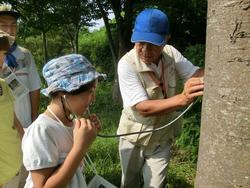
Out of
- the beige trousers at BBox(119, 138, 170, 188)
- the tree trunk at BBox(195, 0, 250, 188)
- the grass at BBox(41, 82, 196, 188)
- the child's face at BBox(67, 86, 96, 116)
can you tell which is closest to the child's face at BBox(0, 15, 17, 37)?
the beige trousers at BBox(119, 138, 170, 188)

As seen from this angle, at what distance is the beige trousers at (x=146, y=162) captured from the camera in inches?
128

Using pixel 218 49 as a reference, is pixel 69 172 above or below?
below

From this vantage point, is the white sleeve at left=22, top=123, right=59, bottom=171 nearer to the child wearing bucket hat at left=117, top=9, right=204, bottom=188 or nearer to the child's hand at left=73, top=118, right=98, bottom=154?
the child's hand at left=73, top=118, right=98, bottom=154

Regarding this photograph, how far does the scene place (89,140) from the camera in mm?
2072

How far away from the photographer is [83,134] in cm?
206

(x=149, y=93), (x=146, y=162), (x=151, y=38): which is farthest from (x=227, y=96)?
(x=146, y=162)

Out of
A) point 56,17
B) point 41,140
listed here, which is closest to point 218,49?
point 41,140

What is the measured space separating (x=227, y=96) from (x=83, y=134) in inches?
29.8

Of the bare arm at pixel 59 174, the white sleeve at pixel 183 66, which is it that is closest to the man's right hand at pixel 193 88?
the bare arm at pixel 59 174

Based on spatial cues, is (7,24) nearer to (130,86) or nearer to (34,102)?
(34,102)

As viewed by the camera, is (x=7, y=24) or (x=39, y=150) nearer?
(x=39, y=150)

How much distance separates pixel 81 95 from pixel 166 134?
4.24 ft

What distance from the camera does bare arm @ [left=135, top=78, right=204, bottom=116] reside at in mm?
2289

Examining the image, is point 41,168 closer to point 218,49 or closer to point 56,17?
point 218,49
